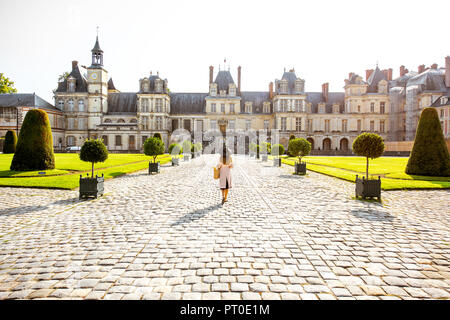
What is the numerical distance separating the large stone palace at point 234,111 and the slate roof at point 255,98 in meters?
0.36

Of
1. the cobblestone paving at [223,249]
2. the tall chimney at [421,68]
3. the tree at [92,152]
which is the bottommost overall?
the cobblestone paving at [223,249]

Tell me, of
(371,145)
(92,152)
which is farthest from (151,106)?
(371,145)

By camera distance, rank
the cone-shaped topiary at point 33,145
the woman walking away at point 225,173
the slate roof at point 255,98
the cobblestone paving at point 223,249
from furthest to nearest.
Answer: the slate roof at point 255,98 < the cone-shaped topiary at point 33,145 < the woman walking away at point 225,173 < the cobblestone paving at point 223,249

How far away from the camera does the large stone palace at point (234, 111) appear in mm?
46906

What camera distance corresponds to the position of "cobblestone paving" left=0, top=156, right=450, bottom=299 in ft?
10.5

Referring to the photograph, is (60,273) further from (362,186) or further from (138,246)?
(362,186)

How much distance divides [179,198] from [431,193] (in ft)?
26.8

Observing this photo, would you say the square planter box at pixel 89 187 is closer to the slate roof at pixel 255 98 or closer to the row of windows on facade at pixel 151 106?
the row of windows on facade at pixel 151 106

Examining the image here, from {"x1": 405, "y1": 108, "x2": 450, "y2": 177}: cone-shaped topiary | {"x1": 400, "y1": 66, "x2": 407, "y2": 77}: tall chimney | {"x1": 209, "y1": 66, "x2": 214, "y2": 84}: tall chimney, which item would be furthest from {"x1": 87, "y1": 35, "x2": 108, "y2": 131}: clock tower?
{"x1": 400, "y1": 66, "x2": 407, "y2": 77}: tall chimney

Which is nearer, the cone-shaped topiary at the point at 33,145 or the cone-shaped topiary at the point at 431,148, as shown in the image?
the cone-shaped topiary at the point at 431,148

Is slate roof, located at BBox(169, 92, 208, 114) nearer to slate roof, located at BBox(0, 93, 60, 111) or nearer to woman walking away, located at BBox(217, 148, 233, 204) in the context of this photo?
slate roof, located at BBox(0, 93, 60, 111)

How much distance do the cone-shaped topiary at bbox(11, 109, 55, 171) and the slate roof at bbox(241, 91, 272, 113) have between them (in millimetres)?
38687

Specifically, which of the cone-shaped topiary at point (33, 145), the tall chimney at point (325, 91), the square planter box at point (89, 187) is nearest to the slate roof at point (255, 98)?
the tall chimney at point (325, 91)
